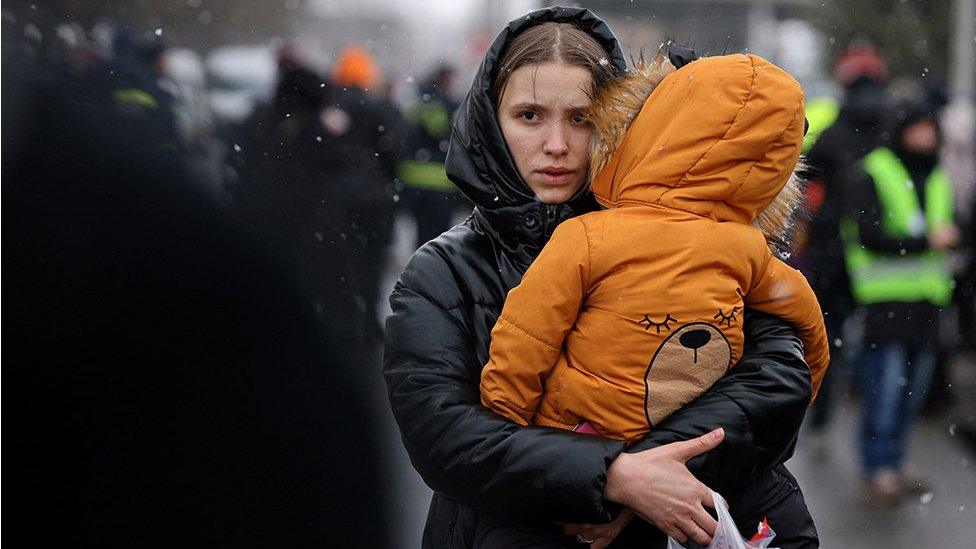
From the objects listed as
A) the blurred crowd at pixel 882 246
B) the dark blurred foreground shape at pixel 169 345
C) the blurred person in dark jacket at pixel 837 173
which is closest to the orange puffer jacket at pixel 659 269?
the dark blurred foreground shape at pixel 169 345

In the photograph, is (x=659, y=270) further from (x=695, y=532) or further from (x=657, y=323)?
(x=695, y=532)

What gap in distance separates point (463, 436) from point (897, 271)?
4.02 meters

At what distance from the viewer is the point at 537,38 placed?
182 cm

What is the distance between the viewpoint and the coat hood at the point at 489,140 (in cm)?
180

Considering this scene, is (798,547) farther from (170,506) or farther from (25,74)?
(25,74)

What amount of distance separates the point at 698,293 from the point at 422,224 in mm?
6273

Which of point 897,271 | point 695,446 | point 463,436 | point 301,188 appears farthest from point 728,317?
point 897,271

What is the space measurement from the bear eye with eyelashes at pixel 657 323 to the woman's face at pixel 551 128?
27 cm

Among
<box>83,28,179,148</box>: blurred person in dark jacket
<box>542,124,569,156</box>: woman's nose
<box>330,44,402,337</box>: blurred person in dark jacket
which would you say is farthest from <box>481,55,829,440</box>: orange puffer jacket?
<box>330,44,402,337</box>: blurred person in dark jacket

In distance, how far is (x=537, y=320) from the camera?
1607 mm

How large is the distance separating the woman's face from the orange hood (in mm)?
97

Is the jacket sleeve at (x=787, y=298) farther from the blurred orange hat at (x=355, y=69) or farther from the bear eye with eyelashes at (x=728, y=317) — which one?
the blurred orange hat at (x=355, y=69)

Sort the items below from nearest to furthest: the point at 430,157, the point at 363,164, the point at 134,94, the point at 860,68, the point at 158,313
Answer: the point at 158,313 → the point at 134,94 → the point at 860,68 → the point at 363,164 → the point at 430,157

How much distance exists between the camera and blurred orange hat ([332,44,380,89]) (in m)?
7.14
